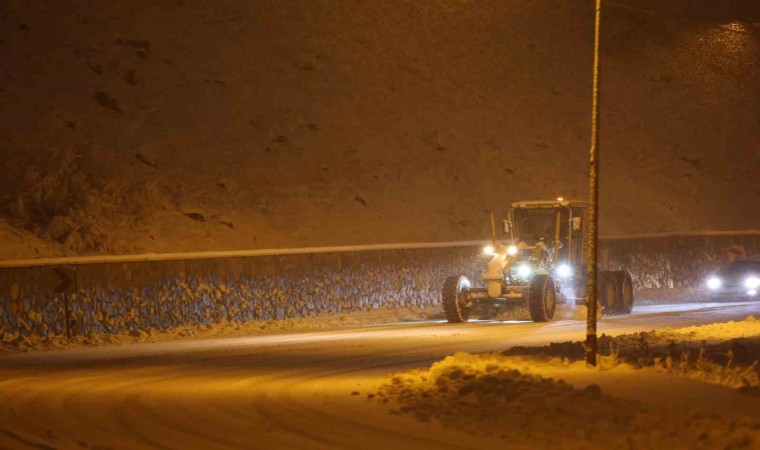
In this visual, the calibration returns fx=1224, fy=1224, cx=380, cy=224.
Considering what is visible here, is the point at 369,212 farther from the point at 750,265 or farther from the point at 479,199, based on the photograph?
the point at 750,265

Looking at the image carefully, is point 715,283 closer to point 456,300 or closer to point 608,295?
point 608,295

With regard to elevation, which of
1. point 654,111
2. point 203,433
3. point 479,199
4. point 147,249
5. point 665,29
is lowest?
point 203,433

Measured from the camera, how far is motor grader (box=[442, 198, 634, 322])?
32469mm

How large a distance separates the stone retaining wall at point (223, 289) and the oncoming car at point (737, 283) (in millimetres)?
4165

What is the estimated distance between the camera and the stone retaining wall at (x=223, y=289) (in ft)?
94.6

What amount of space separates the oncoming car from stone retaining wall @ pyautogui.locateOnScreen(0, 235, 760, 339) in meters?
4.17

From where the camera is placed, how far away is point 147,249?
117 feet

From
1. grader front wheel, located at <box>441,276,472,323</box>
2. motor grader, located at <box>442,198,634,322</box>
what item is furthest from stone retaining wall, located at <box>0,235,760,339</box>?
grader front wheel, located at <box>441,276,472,323</box>

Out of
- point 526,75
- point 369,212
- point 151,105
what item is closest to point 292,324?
point 369,212

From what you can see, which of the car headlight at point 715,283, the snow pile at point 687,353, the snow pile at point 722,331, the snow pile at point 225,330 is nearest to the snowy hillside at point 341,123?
the snow pile at point 225,330

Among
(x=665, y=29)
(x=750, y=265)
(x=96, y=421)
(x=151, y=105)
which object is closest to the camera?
(x=96, y=421)

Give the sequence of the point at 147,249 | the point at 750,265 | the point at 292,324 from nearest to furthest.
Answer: the point at 292,324
the point at 147,249
the point at 750,265

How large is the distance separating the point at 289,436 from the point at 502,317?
68.8 feet

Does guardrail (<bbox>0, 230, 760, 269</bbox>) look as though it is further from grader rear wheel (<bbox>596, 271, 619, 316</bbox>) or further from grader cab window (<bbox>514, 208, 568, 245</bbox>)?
grader rear wheel (<bbox>596, 271, 619, 316</bbox>)
